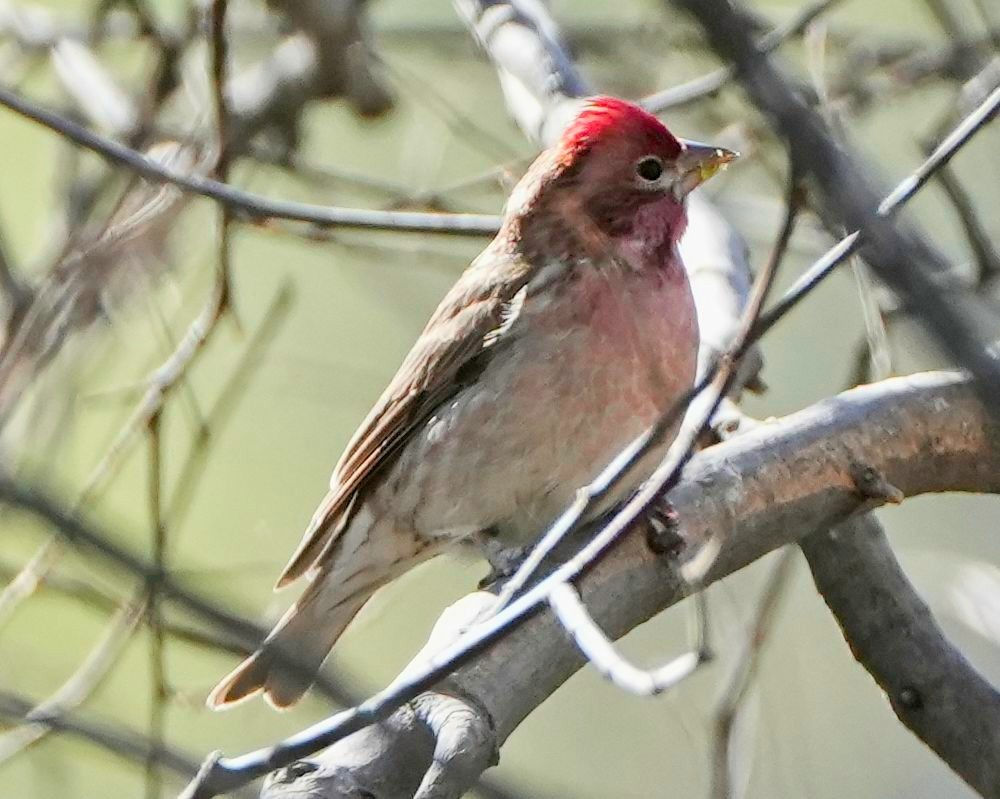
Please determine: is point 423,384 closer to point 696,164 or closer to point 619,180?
point 619,180

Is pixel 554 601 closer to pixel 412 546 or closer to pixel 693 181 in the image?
pixel 412 546

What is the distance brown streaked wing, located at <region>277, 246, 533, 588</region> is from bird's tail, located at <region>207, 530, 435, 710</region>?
8 cm

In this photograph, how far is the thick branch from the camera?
9.46ft

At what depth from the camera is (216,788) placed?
1.72 metres

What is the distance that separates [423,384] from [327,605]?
64 centimetres

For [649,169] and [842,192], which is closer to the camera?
[842,192]

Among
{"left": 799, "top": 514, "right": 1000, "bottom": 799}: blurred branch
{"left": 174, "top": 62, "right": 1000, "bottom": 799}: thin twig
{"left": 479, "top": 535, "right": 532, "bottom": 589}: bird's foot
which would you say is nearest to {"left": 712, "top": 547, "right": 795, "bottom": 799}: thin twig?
{"left": 799, "top": 514, "right": 1000, "bottom": 799}: blurred branch

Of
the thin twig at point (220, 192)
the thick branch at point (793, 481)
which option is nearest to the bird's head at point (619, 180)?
the thin twig at point (220, 192)

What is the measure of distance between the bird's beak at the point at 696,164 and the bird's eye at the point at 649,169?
5cm

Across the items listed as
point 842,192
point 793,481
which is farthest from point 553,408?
point 842,192

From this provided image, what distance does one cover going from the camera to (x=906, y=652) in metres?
3.09

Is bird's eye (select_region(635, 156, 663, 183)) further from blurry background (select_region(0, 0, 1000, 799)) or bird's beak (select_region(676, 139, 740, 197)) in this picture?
blurry background (select_region(0, 0, 1000, 799))

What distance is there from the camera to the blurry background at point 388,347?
5082 mm

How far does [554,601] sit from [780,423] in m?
1.17
